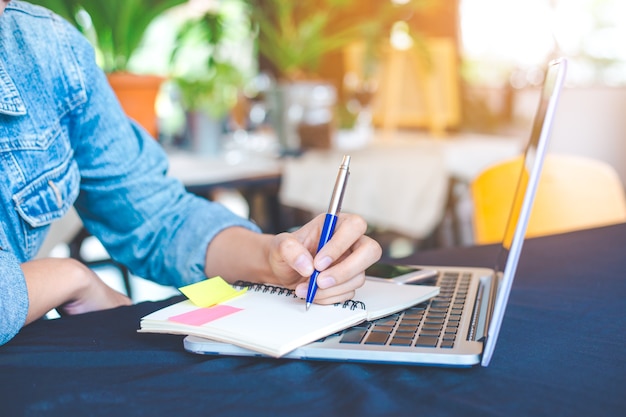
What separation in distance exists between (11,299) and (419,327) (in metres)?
0.37

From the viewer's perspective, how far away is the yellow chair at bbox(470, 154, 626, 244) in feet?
4.72

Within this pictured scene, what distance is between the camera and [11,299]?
0.60 m

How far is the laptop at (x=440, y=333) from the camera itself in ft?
1.60

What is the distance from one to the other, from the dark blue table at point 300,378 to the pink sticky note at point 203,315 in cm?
3

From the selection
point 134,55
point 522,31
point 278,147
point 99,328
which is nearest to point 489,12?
point 522,31

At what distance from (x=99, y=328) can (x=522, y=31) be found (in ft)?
19.3

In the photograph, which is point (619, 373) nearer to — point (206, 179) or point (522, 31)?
point (206, 179)

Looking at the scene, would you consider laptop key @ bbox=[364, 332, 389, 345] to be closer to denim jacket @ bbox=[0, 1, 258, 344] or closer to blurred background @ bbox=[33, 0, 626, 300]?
denim jacket @ bbox=[0, 1, 258, 344]

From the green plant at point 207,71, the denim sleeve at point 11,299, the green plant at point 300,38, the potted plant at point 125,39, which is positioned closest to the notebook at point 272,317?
the denim sleeve at point 11,299

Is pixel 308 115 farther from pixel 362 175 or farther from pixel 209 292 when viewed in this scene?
pixel 209 292

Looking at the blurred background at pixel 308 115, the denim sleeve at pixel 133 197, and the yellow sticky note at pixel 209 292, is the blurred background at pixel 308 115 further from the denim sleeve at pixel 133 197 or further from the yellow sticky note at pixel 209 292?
the yellow sticky note at pixel 209 292

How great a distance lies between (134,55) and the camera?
1.87 m

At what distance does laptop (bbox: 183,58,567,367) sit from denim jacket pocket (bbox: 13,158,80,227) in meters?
0.38

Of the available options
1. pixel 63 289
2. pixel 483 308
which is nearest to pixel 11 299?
pixel 63 289
